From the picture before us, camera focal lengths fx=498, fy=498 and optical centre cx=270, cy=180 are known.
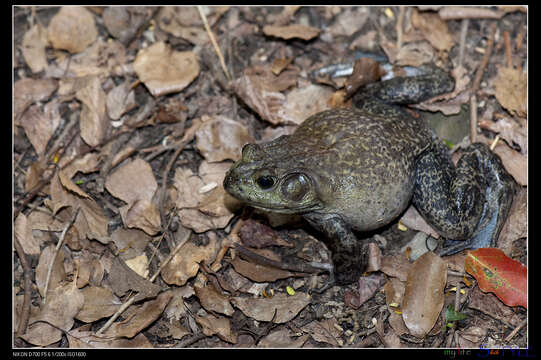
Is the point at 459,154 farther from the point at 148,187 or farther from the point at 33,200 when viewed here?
the point at 33,200

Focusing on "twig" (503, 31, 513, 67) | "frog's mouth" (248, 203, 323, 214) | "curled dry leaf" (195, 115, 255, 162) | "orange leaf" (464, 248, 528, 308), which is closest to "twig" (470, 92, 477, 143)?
"twig" (503, 31, 513, 67)

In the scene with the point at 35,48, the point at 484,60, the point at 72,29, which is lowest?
the point at 484,60

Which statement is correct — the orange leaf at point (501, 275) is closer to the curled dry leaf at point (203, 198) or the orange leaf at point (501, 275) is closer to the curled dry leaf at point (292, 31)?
the curled dry leaf at point (203, 198)

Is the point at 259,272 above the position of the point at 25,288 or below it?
below

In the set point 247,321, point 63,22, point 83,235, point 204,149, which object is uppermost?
point 63,22

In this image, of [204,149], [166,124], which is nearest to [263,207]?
[204,149]

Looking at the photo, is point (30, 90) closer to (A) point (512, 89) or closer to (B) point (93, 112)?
(B) point (93, 112)

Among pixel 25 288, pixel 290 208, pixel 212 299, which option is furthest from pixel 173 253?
pixel 25 288

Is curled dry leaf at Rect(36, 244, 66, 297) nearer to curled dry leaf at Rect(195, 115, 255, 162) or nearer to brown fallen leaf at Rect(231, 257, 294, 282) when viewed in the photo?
brown fallen leaf at Rect(231, 257, 294, 282)
